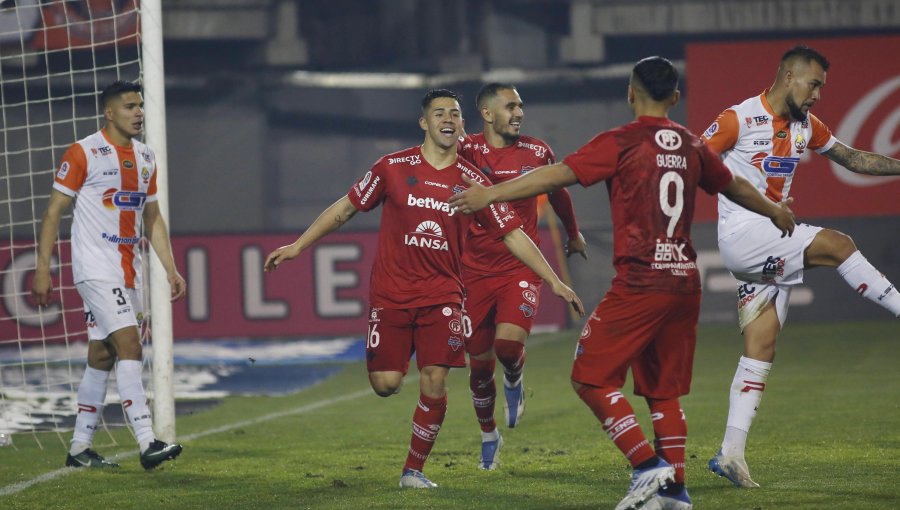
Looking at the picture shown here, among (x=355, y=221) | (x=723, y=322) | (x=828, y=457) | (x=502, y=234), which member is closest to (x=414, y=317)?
(x=502, y=234)

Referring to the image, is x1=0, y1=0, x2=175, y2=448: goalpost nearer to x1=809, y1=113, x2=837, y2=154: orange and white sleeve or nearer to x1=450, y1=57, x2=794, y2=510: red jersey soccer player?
x1=450, y1=57, x2=794, y2=510: red jersey soccer player

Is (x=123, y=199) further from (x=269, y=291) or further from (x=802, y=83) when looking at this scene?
(x=269, y=291)

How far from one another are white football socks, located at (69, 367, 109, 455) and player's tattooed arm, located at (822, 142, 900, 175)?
14.7 ft

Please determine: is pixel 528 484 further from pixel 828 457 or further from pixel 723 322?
pixel 723 322

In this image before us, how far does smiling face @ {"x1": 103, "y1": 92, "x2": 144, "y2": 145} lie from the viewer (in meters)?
7.47

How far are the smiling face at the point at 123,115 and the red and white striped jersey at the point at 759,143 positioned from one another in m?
3.31

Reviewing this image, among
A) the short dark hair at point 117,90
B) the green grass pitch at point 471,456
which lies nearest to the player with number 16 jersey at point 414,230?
the green grass pitch at point 471,456

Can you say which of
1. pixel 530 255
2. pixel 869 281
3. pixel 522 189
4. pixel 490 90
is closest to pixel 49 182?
pixel 490 90

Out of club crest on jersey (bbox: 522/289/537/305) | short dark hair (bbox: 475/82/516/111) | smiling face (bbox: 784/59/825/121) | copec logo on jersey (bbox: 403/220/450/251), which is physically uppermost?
short dark hair (bbox: 475/82/516/111)

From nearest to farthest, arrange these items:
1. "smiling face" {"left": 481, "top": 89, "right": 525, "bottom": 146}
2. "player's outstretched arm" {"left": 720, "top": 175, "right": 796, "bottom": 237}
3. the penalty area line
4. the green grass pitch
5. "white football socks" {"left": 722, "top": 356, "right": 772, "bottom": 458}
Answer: "player's outstretched arm" {"left": 720, "top": 175, "right": 796, "bottom": 237}
the green grass pitch
"white football socks" {"left": 722, "top": 356, "right": 772, "bottom": 458}
the penalty area line
"smiling face" {"left": 481, "top": 89, "right": 525, "bottom": 146}

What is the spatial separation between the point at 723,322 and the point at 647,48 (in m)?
5.05

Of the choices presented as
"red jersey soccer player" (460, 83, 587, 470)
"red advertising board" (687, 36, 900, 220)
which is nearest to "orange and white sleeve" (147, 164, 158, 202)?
"red jersey soccer player" (460, 83, 587, 470)

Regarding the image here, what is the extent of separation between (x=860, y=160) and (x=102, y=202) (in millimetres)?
4321

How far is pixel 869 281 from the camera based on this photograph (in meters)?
6.39
